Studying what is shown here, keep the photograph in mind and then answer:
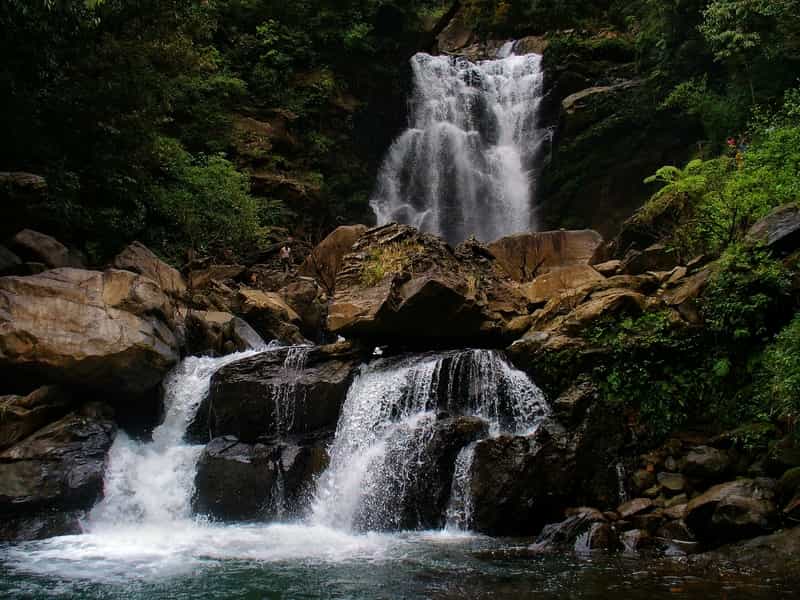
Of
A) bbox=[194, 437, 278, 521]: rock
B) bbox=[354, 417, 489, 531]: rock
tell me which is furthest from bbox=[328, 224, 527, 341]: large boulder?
Result: bbox=[194, 437, 278, 521]: rock

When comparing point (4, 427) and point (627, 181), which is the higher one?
point (627, 181)

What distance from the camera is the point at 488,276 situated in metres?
14.0

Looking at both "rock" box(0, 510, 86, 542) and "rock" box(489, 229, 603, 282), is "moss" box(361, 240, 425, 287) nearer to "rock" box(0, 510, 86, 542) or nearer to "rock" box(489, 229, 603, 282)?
"rock" box(489, 229, 603, 282)

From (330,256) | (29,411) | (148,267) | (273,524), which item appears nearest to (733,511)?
(273,524)

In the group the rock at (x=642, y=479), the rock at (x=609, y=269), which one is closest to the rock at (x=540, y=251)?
the rock at (x=609, y=269)

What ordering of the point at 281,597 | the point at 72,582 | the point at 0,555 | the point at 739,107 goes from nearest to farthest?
the point at 281,597
the point at 72,582
the point at 0,555
the point at 739,107

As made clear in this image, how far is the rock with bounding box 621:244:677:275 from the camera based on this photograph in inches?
546

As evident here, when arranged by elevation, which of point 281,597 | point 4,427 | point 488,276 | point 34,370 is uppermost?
point 488,276

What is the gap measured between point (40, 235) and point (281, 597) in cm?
1054

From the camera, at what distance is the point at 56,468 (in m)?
10.4

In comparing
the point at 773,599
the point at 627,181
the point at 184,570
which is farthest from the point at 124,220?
the point at 627,181

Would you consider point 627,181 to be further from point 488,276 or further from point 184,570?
point 184,570

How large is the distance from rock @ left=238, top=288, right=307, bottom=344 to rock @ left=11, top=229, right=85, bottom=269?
14.1 feet

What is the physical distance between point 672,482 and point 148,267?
12.3 metres
